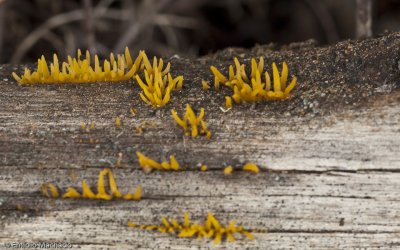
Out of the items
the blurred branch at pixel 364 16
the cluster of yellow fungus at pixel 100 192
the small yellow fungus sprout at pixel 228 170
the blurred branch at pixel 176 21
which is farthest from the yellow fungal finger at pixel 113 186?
the blurred branch at pixel 176 21

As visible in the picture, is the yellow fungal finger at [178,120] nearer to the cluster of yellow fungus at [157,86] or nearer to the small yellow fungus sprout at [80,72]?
the cluster of yellow fungus at [157,86]

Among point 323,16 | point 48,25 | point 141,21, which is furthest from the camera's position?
point 323,16

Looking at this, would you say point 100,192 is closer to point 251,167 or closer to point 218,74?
point 251,167

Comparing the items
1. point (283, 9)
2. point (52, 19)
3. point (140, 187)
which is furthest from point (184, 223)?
point (283, 9)

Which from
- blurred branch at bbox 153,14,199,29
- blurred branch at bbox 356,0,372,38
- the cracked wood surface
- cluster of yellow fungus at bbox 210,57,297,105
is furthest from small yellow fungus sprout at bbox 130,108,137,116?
blurred branch at bbox 153,14,199,29

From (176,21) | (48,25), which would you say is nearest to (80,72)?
(48,25)

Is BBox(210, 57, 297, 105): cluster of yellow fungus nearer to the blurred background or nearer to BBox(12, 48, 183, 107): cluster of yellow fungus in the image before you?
BBox(12, 48, 183, 107): cluster of yellow fungus
